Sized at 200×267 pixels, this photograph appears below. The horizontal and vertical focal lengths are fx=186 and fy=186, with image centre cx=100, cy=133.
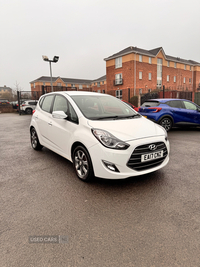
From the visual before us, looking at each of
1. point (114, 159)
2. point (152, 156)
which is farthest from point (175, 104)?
point (114, 159)

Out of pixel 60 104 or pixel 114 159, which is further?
pixel 60 104

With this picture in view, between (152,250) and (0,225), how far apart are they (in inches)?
71.5

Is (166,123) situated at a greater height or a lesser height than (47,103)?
lesser

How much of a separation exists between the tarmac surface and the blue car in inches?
174

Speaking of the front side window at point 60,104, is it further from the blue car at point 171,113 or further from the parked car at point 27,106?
the parked car at point 27,106

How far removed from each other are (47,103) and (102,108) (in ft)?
5.21

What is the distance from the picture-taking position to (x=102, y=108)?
4117 millimetres

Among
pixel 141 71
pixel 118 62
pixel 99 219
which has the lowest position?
pixel 99 219

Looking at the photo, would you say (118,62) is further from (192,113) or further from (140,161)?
(140,161)

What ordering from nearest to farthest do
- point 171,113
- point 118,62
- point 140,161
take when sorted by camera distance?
1. point 140,161
2. point 171,113
3. point 118,62

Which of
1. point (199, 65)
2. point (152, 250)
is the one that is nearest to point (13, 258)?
point (152, 250)

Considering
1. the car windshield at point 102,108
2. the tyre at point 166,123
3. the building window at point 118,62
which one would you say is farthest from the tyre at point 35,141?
the building window at point 118,62

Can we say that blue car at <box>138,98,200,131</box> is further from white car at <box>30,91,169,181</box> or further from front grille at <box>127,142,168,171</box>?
front grille at <box>127,142,168,171</box>

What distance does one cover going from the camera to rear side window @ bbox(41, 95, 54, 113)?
4.65 m
